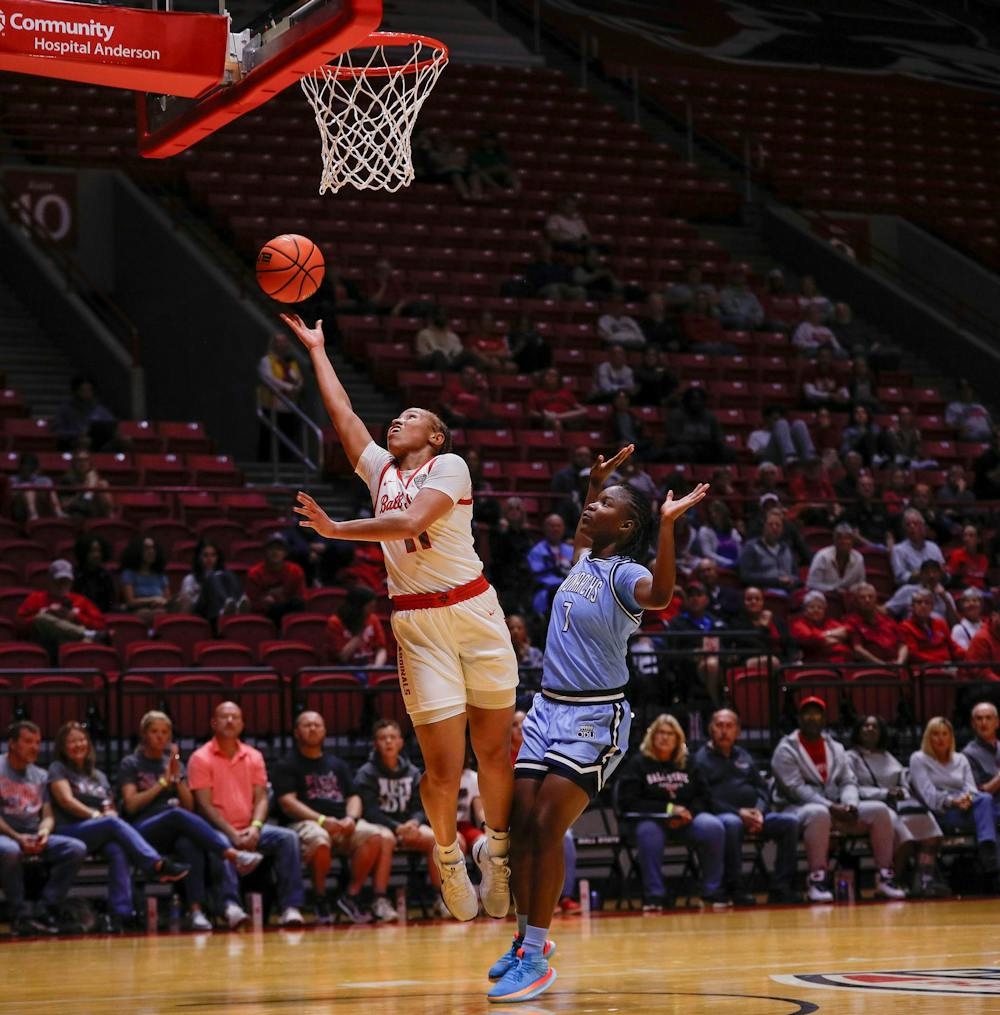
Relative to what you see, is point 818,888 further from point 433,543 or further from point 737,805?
point 433,543

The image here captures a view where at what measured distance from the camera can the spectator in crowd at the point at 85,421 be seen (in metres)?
16.7

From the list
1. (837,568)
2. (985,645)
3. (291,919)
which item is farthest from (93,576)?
(985,645)

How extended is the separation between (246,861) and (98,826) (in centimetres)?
95

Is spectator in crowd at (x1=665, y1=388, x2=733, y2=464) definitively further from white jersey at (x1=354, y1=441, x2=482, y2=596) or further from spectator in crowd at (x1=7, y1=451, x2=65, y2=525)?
white jersey at (x1=354, y1=441, x2=482, y2=596)

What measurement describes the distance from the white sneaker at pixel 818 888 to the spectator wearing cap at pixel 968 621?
3.29 meters

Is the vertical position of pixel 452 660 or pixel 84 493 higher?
pixel 84 493

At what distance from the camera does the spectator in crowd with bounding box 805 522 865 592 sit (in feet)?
50.8

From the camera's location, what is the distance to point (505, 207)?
72.6 ft

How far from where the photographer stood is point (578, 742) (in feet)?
22.7

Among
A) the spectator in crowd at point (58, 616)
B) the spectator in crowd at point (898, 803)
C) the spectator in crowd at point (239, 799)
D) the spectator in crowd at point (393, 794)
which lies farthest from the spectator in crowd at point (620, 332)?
the spectator in crowd at point (239, 799)

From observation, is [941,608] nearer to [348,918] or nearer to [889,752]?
[889,752]

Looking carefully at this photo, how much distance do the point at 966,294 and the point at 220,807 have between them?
1657cm

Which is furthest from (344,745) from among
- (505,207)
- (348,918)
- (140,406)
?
(505,207)

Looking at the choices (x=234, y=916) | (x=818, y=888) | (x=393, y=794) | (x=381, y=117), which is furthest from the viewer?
(x=818, y=888)
